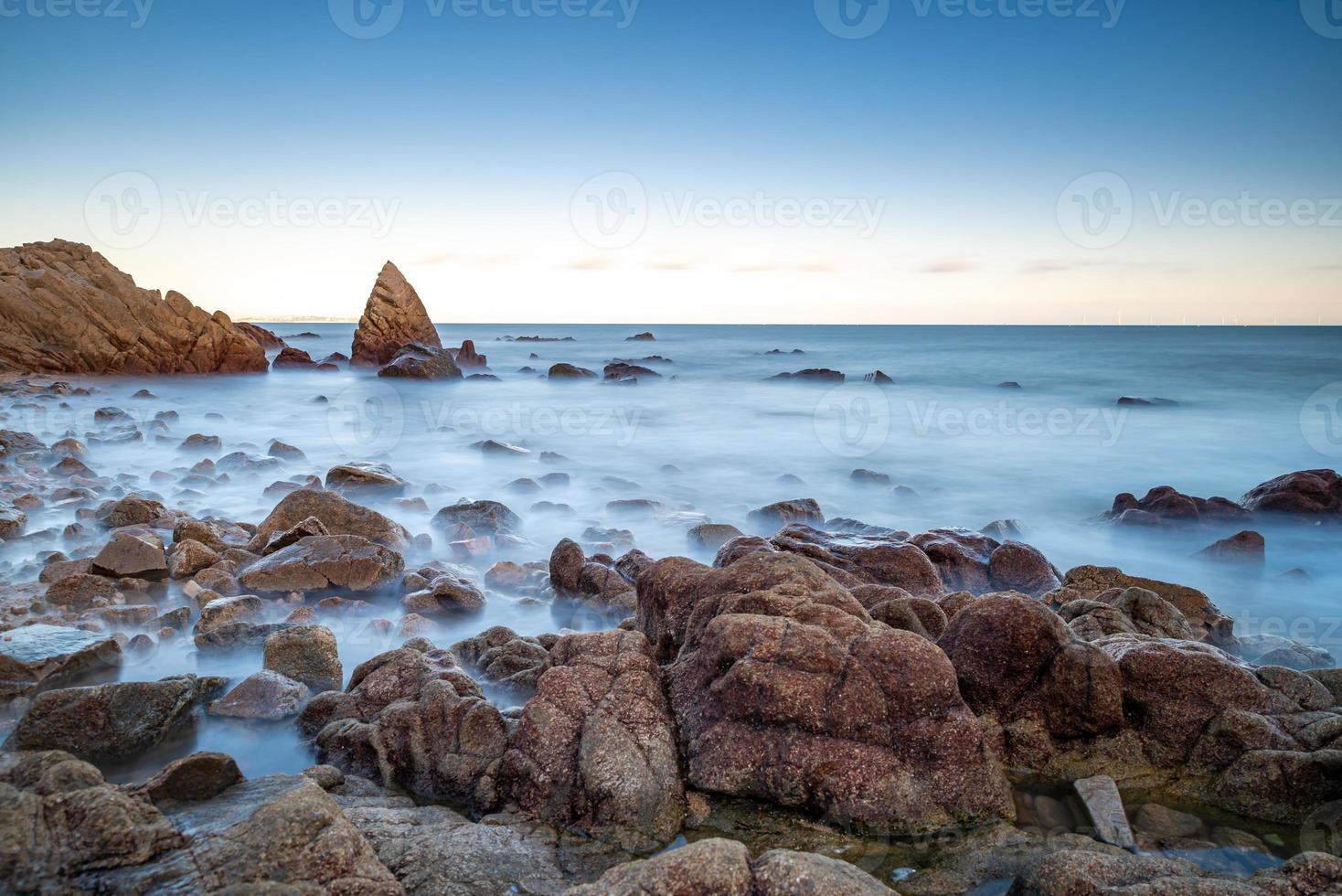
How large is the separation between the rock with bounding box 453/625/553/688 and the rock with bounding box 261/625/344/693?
88 cm

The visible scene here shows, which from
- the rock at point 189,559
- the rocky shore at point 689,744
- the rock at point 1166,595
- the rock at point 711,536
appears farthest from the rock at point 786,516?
the rock at point 189,559

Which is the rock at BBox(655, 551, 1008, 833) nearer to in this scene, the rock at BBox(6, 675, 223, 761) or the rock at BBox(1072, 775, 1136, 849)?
the rock at BBox(1072, 775, 1136, 849)

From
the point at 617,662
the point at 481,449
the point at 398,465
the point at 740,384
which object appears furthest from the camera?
the point at 740,384

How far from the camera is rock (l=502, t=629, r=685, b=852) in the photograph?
3.87m

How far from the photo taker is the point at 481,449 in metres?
17.0

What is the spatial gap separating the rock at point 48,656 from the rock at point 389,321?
34919 millimetres

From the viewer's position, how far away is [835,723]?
4109 millimetres

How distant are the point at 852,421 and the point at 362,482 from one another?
52.9ft

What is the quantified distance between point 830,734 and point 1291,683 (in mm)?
2979

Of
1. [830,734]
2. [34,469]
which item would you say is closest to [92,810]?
[830,734]

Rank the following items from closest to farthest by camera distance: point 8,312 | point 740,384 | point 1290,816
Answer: point 1290,816
point 8,312
point 740,384

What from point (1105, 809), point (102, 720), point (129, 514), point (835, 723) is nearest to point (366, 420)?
point (129, 514)

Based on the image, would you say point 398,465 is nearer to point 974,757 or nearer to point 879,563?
point 879,563

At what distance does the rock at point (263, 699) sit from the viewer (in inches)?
200
